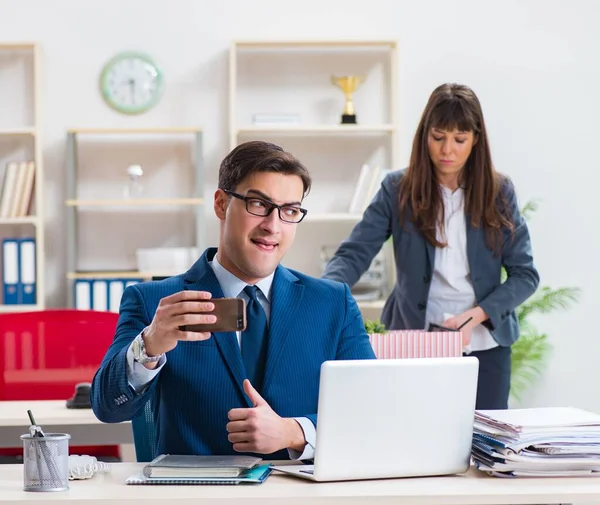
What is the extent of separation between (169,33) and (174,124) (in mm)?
474

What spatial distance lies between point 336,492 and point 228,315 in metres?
0.32

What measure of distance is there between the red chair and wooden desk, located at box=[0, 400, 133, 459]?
37 centimetres

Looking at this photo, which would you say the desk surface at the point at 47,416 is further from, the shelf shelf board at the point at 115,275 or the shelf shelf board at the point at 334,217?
the shelf shelf board at the point at 334,217

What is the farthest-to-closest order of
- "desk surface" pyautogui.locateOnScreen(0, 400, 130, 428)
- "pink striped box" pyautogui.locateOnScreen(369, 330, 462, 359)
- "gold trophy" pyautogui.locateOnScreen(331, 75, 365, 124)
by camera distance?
1. "gold trophy" pyautogui.locateOnScreen(331, 75, 365, 124)
2. "pink striped box" pyautogui.locateOnScreen(369, 330, 462, 359)
3. "desk surface" pyautogui.locateOnScreen(0, 400, 130, 428)

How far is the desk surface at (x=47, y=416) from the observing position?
97.3 inches

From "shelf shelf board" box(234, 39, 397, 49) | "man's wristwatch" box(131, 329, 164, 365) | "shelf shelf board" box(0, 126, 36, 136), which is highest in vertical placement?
"shelf shelf board" box(234, 39, 397, 49)

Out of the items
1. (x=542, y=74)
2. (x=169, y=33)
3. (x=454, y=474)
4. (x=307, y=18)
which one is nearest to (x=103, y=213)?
(x=169, y=33)

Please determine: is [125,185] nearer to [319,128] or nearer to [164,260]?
[164,260]

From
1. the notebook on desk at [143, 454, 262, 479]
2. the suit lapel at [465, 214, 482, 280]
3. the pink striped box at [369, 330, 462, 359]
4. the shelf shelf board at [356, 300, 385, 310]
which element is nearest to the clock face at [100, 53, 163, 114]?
the shelf shelf board at [356, 300, 385, 310]

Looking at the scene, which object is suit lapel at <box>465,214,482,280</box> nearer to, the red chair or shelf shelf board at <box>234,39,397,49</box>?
the red chair

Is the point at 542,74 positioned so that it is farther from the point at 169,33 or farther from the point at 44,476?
the point at 44,476

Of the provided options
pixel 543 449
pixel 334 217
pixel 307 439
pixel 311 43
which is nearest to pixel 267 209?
pixel 307 439

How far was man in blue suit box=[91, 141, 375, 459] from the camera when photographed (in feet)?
6.20

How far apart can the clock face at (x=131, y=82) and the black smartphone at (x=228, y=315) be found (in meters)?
3.83
